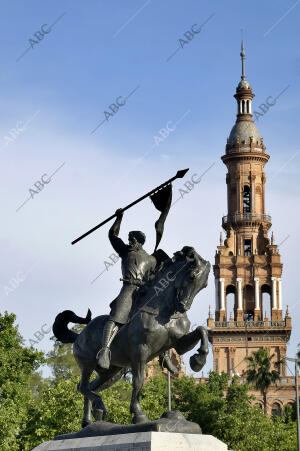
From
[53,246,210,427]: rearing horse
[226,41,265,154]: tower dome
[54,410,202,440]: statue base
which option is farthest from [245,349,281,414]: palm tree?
[54,410,202,440]: statue base

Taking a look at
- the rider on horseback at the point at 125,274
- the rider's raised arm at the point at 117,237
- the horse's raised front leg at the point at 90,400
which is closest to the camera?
the rider on horseback at the point at 125,274

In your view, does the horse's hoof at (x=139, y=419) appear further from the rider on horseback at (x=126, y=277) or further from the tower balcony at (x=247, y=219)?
the tower balcony at (x=247, y=219)

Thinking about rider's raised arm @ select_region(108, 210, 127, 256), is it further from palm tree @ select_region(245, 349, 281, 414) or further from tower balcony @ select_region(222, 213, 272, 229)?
tower balcony @ select_region(222, 213, 272, 229)

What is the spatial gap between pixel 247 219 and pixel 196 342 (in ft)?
304

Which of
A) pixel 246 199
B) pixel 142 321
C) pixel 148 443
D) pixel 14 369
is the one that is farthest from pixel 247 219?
pixel 148 443

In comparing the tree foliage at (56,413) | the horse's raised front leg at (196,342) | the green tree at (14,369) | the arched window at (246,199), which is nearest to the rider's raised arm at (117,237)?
the horse's raised front leg at (196,342)

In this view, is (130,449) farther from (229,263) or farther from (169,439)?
(229,263)

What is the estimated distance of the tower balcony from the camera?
4309 inches

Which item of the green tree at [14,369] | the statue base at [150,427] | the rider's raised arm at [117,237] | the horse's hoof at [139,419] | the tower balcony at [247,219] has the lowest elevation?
the statue base at [150,427]

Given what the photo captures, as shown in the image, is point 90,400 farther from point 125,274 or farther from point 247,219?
point 247,219

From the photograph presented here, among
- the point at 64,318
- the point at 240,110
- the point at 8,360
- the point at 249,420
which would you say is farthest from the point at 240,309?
the point at 64,318

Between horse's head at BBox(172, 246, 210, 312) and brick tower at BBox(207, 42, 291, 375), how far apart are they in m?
84.9

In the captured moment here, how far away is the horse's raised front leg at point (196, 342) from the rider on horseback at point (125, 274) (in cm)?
115

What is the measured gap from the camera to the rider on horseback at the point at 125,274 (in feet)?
57.8
